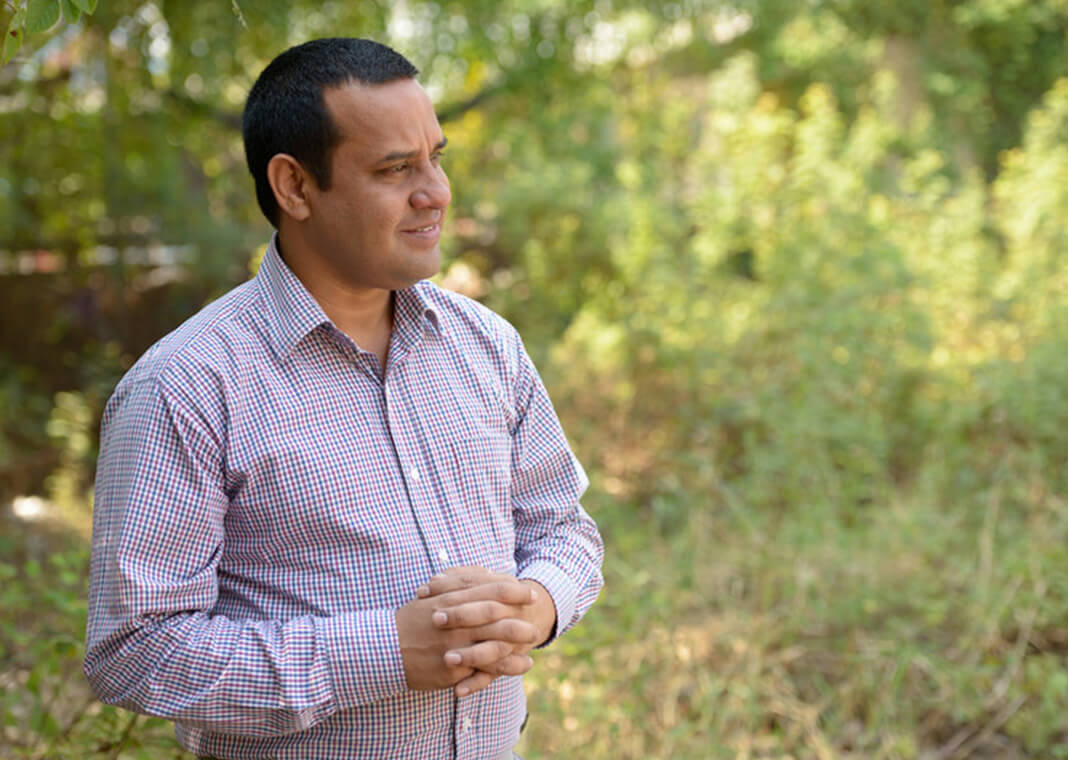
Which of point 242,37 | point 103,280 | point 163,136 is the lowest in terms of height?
point 103,280

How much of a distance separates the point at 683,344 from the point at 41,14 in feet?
16.1

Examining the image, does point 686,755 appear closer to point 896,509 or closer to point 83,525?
point 896,509

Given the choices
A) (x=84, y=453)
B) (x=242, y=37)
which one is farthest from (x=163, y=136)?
(x=84, y=453)

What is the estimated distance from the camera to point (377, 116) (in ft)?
5.04

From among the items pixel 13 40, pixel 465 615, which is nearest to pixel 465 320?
pixel 465 615

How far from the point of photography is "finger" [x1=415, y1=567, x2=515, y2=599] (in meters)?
1.42

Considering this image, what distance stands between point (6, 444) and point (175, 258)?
6.24ft

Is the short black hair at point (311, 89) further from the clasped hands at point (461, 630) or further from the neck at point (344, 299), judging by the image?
the clasped hands at point (461, 630)

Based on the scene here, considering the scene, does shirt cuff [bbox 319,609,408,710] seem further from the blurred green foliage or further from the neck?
the blurred green foliage

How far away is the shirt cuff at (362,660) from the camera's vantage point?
4.61 ft

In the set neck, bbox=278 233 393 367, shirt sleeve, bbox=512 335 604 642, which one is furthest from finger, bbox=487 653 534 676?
neck, bbox=278 233 393 367

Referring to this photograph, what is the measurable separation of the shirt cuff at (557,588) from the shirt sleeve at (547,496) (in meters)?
0.03

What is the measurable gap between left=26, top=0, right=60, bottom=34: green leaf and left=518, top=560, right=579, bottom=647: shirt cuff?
3.34ft

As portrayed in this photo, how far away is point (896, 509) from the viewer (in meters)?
4.42
